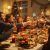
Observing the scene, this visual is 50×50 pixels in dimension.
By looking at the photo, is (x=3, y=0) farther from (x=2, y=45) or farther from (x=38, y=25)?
(x=2, y=45)

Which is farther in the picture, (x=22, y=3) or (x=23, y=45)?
(x=22, y=3)

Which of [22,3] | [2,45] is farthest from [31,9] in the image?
[2,45]

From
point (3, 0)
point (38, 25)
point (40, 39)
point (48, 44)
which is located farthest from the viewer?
point (3, 0)

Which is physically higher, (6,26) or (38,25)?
(6,26)

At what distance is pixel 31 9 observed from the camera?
1252 centimetres

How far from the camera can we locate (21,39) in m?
2.74

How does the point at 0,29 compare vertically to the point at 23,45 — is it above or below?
above

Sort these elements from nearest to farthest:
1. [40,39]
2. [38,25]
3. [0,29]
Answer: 1. [0,29]
2. [40,39]
3. [38,25]

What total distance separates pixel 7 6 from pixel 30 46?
9.40 meters

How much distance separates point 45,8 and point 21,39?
947cm

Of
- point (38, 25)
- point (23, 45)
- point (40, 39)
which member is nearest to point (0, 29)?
point (23, 45)

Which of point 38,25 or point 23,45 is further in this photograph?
point 38,25

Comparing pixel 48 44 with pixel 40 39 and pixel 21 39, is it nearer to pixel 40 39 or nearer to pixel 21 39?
pixel 21 39

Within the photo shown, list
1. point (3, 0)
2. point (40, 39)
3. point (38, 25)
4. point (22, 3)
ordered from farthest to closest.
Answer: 1. point (22, 3)
2. point (3, 0)
3. point (38, 25)
4. point (40, 39)
